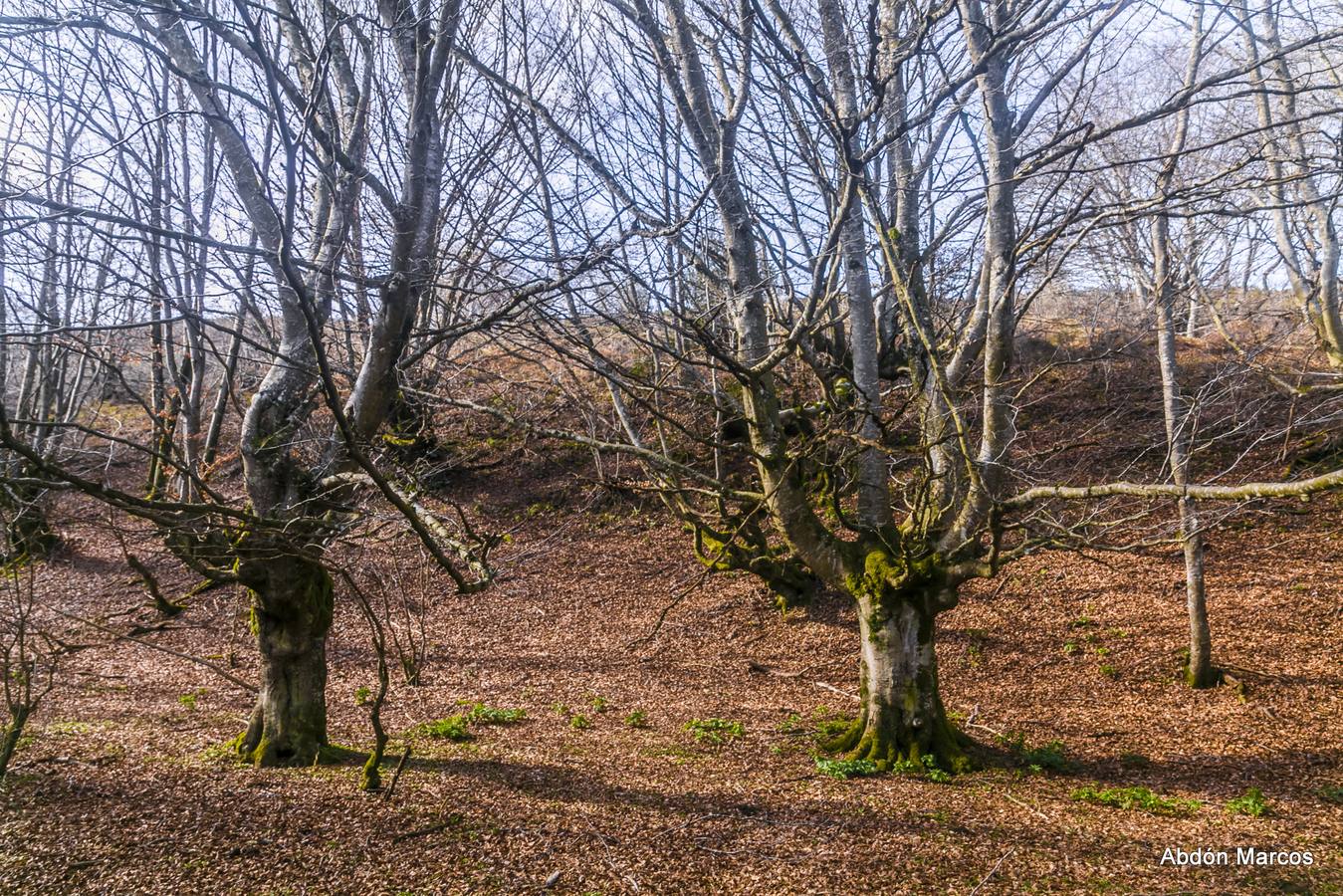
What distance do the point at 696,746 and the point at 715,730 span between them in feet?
1.82

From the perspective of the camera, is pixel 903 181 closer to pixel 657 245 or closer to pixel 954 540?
pixel 657 245

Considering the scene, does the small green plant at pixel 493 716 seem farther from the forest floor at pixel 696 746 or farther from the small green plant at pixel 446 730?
the small green plant at pixel 446 730

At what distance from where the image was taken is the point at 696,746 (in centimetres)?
668

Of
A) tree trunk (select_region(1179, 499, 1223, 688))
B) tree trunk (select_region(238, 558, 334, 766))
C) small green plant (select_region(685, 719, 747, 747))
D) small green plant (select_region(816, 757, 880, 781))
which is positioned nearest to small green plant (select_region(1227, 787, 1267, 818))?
small green plant (select_region(816, 757, 880, 781))

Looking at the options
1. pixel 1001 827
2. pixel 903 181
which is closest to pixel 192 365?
pixel 903 181

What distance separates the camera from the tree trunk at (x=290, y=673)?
5.50m

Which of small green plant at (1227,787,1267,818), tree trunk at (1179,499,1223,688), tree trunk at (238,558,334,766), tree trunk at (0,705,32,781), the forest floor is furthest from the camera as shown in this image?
tree trunk at (1179,499,1223,688)

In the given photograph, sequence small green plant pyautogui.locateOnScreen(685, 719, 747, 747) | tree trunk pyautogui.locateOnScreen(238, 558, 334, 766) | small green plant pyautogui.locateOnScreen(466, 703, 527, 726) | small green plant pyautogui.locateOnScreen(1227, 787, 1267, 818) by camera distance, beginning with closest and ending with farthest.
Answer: small green plant pyautogui.locateOnScreen(1227, 787, 1267, 818)
tree trunk pyautogui.locateOnScreen(238, 558, 334, 766)
small green plant pyautogui.locateOnScreen(685, 719, 747, 747)
small green plant pyautogui.locateOnScreen(466, 703, 527, 726)

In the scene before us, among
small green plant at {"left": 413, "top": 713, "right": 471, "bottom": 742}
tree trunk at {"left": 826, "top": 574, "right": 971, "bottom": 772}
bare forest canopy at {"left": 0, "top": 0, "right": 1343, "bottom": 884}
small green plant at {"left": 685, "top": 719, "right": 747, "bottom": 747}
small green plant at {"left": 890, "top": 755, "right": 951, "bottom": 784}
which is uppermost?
bare forest canopy at {"left": 0, "top": 0, "right": 1343, "bottom": 884}

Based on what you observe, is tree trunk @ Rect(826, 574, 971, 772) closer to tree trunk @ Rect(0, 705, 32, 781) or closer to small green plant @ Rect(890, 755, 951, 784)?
small green plant @ Rect(890, 755, 951, 784)

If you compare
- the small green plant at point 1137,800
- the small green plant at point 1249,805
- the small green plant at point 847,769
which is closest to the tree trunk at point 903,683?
the small green plant at point 847,769

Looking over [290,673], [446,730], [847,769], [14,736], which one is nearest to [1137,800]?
[847,769]

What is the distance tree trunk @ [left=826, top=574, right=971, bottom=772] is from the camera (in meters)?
6.08

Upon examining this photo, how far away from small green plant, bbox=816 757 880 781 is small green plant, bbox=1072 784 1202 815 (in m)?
1.36
